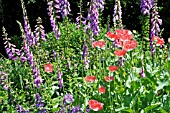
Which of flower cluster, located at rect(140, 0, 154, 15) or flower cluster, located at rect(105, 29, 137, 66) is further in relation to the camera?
flower cluster, located at rect(140, 0, 154, 15)

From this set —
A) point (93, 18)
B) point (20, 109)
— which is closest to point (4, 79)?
point (20, 109)

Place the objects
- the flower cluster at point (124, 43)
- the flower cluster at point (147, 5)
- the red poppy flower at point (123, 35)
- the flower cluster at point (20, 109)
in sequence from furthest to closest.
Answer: the flower cluster at point (147, 5)
the flower cluster at point (20, 109)
the red poppy flower at point (123, 35)
the flower cluster at point (124, 43)

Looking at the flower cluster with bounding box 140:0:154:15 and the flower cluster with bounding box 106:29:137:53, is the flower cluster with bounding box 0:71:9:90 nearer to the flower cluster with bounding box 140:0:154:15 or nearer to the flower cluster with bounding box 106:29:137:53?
the flower cluster with bounding box 106:29:137:53

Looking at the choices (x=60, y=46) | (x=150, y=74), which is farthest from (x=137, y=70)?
(x=60, y=46)

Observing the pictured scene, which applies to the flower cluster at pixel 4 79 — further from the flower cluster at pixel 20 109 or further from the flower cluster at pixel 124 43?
the flower cluster at pixel 124 43

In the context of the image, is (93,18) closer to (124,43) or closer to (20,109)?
(20,109)

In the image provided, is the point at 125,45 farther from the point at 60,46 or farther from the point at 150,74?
the point at 60,46

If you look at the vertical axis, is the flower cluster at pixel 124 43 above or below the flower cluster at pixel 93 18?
below

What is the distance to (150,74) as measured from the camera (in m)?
3.77

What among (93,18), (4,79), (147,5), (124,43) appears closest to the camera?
(124,43)

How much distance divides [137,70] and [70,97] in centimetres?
73

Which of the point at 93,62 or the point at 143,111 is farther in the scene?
the point at 93,62

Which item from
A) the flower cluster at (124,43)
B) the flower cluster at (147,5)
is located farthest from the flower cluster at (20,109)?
the flower cluster at (147,5)

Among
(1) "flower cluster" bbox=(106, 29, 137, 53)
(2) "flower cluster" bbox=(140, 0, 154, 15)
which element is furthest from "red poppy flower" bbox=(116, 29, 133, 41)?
(2) "flower cluster" bbox=(140, 0, 154, 15)
